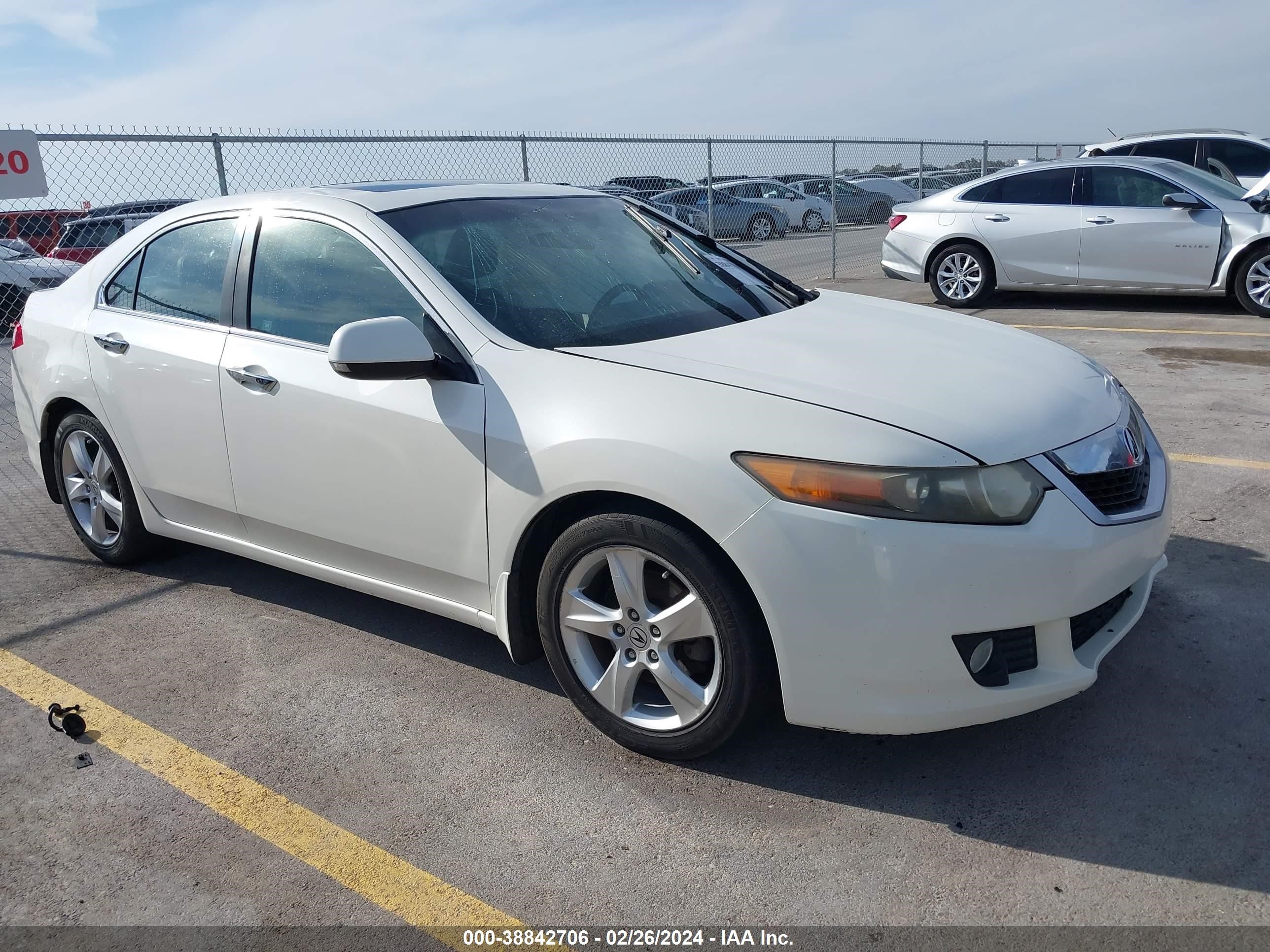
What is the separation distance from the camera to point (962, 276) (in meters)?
11.0

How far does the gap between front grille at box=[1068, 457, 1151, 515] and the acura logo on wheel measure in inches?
0.8

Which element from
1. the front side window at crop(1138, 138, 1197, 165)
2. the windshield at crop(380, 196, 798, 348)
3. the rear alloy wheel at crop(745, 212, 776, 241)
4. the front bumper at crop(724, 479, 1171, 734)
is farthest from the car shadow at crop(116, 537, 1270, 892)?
the front side window at crop(1138, 138, 1197, 165)

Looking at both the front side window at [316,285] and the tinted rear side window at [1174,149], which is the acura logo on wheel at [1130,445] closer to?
the front side window at [316,285]

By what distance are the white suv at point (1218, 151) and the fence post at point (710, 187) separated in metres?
4.73

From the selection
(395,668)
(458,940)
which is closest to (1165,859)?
(458,940)

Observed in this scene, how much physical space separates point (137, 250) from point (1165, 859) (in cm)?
414

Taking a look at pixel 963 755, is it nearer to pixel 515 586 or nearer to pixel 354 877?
pixel 515 586

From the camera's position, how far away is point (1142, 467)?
309 cm

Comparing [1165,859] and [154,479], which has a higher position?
[154,479]

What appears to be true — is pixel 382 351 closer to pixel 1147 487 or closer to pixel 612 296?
pixel 612 296

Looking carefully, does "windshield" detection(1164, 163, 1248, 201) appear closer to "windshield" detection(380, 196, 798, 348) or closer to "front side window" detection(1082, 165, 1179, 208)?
"front side window" detection(1082, 165, 1179, 208)

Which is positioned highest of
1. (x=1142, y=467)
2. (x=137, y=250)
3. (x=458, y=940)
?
(x=137, y=250)

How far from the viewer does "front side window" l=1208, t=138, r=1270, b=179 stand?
12844 millimetres

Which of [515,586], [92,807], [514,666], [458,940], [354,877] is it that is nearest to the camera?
[458,940]
